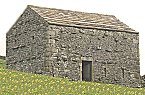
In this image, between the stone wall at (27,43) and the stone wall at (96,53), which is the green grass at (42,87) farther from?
the stone wall at (96,53)

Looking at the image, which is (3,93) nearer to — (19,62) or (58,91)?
(58,91)

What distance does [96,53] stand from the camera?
166ft

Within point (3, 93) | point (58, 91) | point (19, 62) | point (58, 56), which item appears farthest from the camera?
point (19, 62)

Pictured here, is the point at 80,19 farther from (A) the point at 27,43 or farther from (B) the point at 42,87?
(B) the point at 42,87

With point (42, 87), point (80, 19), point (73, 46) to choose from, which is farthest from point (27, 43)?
point (42, 87)

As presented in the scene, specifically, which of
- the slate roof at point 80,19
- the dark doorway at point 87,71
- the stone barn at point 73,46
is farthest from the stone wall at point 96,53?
the slate roof at point 80,19

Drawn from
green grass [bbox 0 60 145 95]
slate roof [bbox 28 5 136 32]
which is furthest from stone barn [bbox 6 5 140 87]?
green grass [bbox 0 60 145 95]

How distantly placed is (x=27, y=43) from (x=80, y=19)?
18.9ft

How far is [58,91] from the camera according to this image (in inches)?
1378

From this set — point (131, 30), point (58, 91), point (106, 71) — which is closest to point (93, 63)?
point (106, 71)

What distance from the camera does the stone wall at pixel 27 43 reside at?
48.8 m

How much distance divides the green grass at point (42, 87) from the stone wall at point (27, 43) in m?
6.16

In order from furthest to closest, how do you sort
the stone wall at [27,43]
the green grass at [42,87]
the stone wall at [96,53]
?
the stone wall at [27,43]
the stone wall at [96,53]
the green grass at [42,87]

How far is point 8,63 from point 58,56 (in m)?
7.44
